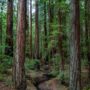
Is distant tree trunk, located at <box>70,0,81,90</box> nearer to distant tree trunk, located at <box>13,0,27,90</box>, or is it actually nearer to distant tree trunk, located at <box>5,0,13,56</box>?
distant tree trunk, located at <box>13,0,27,90</box>

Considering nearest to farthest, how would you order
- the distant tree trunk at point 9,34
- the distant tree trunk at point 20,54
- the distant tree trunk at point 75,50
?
the distant tree trunk at point 75,50
the distant tree trunk at point 20,54
the distant tree trunk at point 9,34

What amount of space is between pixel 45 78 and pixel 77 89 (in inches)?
335

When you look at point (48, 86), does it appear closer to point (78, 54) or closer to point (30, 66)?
point (30, 66)

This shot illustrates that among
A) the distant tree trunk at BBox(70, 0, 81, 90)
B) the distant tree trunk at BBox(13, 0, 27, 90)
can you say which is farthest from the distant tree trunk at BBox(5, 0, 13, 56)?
the distant tree trunk at BBox(70, 0, 81, 90)

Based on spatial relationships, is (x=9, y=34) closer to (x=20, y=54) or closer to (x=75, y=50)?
(x=20, y=54)

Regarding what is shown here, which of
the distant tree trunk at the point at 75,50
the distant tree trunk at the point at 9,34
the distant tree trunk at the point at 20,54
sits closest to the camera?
the distant tree trunk at the point at 75,50

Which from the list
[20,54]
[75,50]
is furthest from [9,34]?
[75,50]

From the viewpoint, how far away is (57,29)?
61.1 feet

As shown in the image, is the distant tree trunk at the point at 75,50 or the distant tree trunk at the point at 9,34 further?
the distant tree trunk at the point at 9,34

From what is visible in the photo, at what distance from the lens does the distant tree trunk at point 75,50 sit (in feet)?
35.1

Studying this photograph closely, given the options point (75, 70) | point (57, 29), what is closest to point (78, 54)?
point (75, 70)

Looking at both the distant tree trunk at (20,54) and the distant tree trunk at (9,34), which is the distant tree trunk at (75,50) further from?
the distant tree trunk at (9,34)

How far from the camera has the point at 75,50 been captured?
35.1 feet

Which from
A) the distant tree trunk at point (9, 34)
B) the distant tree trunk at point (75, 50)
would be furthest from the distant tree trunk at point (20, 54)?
the distant tree trunk at point (9, 34)
